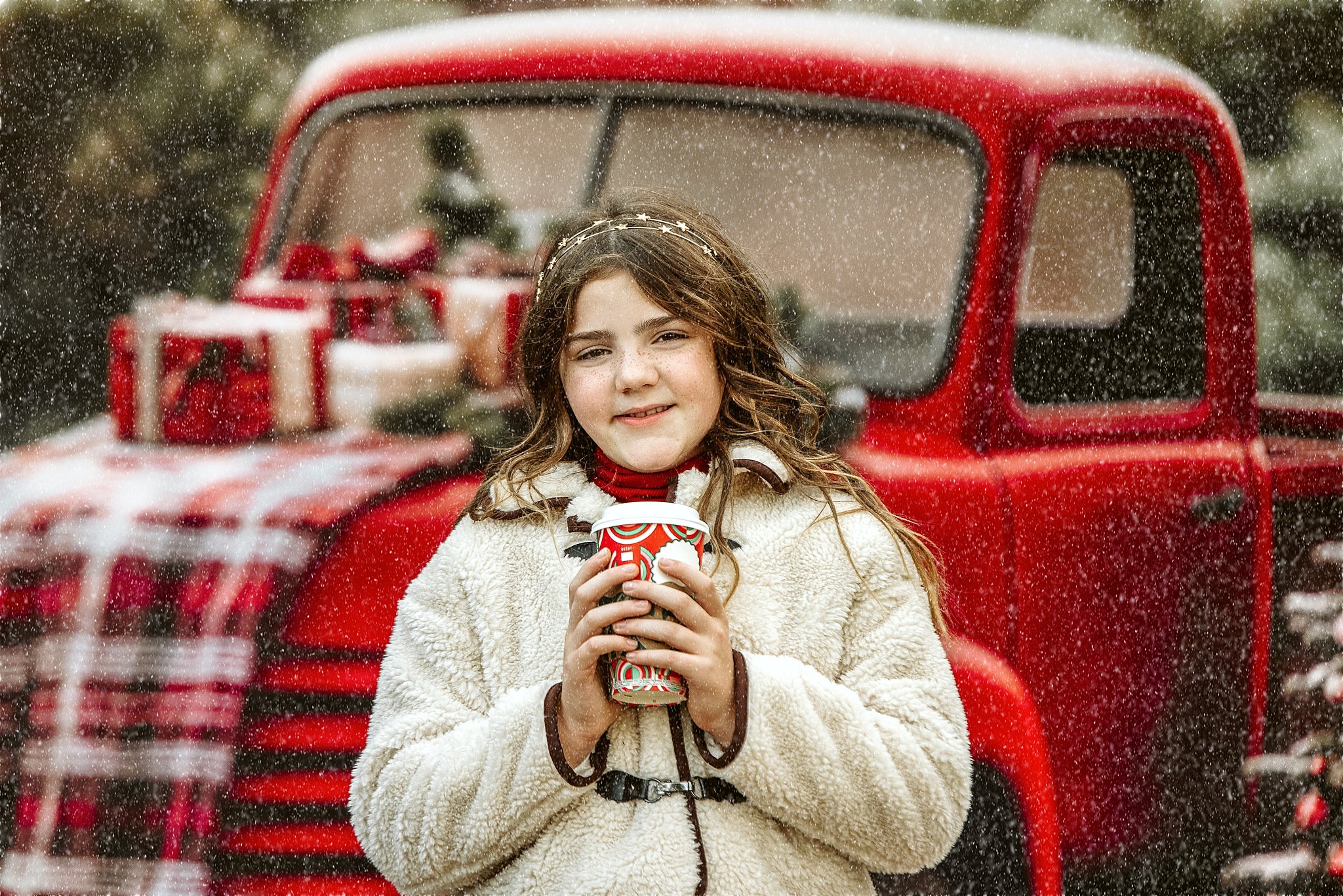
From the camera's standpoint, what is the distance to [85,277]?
2.21 m

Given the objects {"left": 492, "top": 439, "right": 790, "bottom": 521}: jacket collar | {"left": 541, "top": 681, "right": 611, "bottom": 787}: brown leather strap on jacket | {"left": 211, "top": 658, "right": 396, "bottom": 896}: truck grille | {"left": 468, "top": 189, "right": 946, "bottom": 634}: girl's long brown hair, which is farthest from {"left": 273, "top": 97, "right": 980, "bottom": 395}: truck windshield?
{"left": 541, "top": 681, "right": 611, "bottom": 787}: brown leather strap on jacket

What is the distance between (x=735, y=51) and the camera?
201cm

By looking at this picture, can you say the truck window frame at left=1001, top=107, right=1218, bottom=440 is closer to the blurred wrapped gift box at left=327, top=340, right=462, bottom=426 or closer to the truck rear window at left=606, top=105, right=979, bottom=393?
the truck rear window at left=606, top=105, right=979, bottom=393

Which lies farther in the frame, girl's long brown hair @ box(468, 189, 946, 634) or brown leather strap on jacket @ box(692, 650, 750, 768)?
girl's long brown hair @ box(468, 189, 946, 634)

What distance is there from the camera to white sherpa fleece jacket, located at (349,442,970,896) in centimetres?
140

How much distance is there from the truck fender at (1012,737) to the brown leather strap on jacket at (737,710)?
1.75ft

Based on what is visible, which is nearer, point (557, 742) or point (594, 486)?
point (557, 742)

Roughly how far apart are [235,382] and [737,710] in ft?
3.65

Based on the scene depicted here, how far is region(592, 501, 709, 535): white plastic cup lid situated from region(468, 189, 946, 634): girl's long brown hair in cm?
22

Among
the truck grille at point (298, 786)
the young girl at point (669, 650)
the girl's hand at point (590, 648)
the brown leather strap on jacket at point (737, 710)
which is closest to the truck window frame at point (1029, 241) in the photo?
the young girl at point (669, 650)

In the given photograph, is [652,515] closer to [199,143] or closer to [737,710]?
[737,710]

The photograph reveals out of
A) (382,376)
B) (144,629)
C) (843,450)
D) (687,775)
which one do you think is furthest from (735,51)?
(144,629)

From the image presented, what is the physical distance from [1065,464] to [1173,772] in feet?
1.83

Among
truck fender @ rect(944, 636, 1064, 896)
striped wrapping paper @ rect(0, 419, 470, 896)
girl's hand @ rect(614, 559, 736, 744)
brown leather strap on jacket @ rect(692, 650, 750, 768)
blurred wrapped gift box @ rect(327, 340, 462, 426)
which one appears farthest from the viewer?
blurred wrapped gift box @ rect(327, 340, 462, 426)
